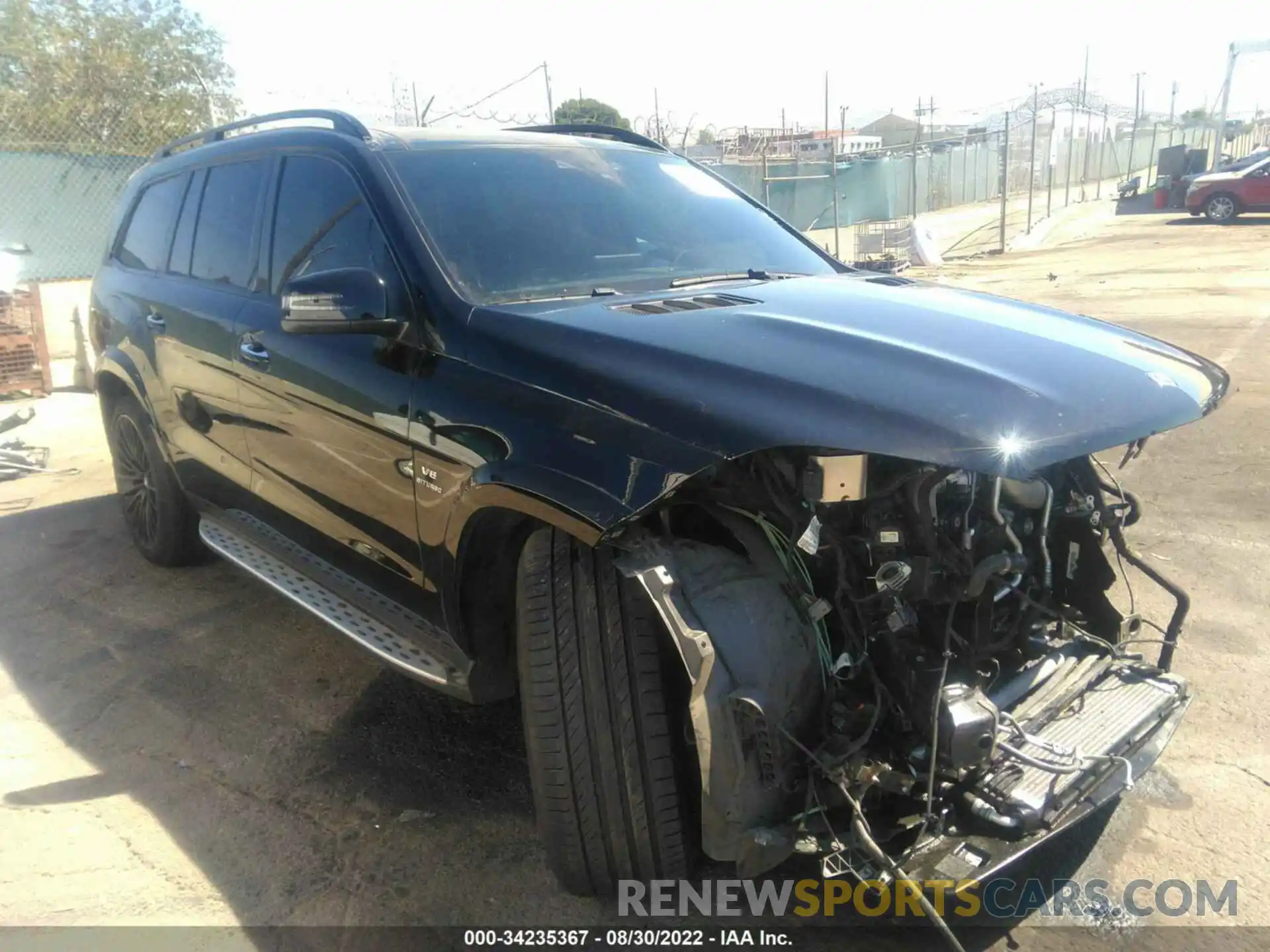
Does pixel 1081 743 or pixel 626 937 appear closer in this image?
pixel 1081 743

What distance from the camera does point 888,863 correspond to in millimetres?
1963

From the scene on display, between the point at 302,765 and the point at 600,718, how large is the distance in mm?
1467

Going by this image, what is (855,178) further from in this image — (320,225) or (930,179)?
(320,225)

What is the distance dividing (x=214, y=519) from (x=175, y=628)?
54 centimetres

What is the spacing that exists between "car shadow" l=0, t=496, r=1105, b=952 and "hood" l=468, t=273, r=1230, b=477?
1277mm

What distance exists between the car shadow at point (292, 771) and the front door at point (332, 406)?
0.61 m

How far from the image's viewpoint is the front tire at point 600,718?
7.36 ft

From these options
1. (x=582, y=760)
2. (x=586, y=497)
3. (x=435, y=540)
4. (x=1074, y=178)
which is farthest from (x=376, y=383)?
(x=1074, y=178)

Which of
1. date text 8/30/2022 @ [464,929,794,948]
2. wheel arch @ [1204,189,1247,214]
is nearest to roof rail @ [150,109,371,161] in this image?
date text 8/30/2022 @ [464,929,794,948]

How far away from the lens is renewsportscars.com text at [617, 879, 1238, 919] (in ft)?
8.02

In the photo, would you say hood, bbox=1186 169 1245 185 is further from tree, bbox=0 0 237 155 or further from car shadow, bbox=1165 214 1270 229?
tree, bbox=0 0 237 155

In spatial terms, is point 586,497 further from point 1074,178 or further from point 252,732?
point 1074,178

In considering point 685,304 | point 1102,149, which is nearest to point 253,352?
point 685,304

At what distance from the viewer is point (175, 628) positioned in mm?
4297
